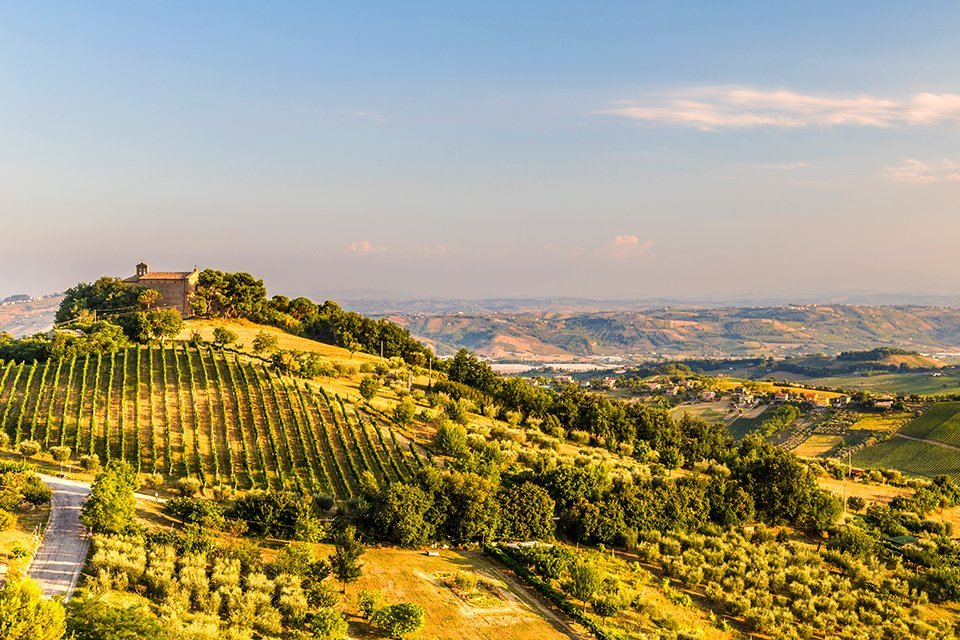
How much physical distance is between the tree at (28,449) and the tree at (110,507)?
13.1 metres

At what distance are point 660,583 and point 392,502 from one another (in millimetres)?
15189

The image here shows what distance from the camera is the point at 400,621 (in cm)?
2447

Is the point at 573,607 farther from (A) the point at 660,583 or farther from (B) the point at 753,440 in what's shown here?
(B) the point at 753,440

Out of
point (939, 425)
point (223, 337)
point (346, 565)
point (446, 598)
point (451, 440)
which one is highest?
point (223, 337)

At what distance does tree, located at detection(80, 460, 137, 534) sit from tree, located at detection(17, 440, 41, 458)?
1310cm

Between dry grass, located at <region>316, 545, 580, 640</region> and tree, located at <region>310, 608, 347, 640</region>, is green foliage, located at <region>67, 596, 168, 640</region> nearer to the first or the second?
tree, located at <region>310, 608, 347, 640</region>

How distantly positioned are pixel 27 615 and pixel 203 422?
31272mm

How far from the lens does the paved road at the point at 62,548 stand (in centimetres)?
2309

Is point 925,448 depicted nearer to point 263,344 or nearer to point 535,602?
point 535,602

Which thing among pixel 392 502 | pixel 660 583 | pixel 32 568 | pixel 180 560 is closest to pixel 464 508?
pixel 392 502

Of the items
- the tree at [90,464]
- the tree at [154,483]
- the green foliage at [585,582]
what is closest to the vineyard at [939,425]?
the green foliage at [585,582]

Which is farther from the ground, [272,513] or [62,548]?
[62,548]

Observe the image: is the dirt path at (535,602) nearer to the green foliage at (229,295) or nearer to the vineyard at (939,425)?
the green foliage at (229,295)

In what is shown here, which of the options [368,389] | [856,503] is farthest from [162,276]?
[856,503]
